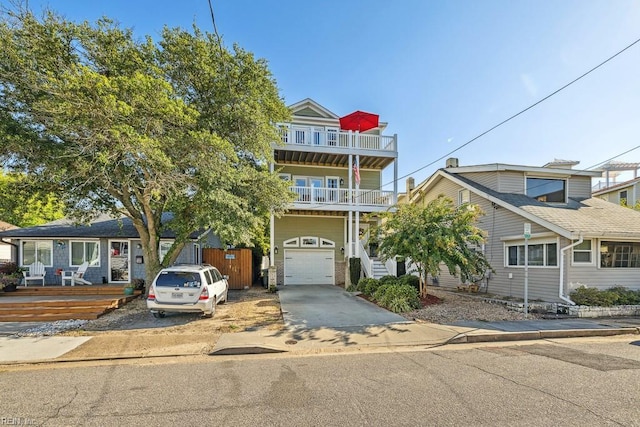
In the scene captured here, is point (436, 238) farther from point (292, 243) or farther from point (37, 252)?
point (37, 252)

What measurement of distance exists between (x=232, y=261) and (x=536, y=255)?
13867 mm

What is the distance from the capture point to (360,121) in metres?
17.5

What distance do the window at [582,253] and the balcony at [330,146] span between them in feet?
29.5

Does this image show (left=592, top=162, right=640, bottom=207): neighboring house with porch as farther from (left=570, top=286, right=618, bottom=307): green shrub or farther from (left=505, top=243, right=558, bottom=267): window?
(left=570, top=286, right=618, bottom=307): green shrub

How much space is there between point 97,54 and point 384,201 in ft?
44.8

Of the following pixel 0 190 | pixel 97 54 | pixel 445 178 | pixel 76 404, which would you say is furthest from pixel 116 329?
pixel 445 178

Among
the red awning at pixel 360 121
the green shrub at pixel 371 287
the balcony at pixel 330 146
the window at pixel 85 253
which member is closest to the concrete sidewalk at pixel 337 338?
the green shrub at pixel 371 287

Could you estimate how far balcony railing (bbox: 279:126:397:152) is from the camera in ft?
55.0

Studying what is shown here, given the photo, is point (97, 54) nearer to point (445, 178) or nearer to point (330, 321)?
point (330, 321)

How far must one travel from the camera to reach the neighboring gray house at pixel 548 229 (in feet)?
36.6

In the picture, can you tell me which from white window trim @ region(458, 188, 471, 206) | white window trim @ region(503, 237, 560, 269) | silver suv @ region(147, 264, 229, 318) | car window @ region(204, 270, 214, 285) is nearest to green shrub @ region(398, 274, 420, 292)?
white window trim @ region(503, 237, 560, 269)

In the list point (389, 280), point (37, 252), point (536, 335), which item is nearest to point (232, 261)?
point (389, 280)

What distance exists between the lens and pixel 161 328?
27.2 ft

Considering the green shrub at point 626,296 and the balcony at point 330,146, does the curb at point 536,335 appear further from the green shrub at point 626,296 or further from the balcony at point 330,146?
the balcony at point 330,146
